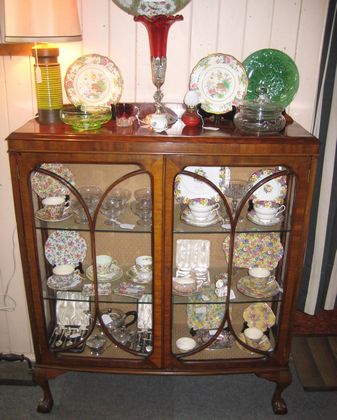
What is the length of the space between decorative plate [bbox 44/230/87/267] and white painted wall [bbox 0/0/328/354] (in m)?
0.57

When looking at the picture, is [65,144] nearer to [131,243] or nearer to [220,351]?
[131,243]

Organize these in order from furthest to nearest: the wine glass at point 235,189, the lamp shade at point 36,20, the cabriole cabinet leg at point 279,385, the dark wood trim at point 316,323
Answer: the dark wood trim at point 316,323, the cabriole cabinet leg at point 279,385, the wine glass at point 235,189, the lamp shade at point 36,20

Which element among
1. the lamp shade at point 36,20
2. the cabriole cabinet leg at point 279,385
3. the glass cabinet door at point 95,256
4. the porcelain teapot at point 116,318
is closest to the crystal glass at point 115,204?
the glass cabinet door at point 95,256

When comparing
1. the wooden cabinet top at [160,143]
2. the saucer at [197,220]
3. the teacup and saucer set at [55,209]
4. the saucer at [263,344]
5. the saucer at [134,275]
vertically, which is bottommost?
the saucer at [263,344]

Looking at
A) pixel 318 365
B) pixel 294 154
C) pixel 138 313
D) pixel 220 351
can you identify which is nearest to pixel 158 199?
pixel 294 154

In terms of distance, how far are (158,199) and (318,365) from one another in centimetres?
139

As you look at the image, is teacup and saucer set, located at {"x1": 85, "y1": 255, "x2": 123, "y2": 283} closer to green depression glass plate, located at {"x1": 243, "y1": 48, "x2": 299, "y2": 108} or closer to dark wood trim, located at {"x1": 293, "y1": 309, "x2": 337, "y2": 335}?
green depression glass plate, located at {"x1": 243, "y1": 48, "x2": 299, "y2": 108}

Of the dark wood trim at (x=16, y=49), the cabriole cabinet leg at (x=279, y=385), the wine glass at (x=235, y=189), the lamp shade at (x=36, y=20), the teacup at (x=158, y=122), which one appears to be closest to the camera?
the lamp shade at (x=36, y=20)

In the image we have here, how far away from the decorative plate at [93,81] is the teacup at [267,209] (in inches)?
28.6

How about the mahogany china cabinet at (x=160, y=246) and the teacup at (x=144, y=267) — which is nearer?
the mahogany china cabinet at (x=160, y=246)

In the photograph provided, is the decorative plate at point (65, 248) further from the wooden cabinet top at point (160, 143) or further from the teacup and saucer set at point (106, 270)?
the wooden cabinet top at point (160, 143)

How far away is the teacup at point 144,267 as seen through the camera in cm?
183

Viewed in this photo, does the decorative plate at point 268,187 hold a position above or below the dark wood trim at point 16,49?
below

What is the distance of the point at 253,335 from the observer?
1949mm
